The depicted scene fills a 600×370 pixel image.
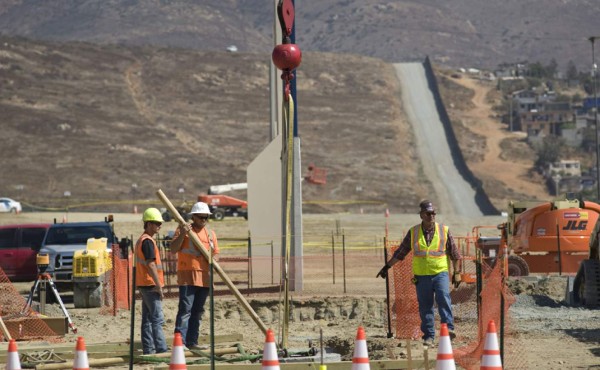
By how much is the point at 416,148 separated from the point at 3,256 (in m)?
63.8

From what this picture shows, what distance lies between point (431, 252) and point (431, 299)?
1.98ft

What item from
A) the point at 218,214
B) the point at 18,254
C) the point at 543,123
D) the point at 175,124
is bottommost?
the point at 18,254

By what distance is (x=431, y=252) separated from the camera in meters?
16.3

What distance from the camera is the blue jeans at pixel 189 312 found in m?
15.8

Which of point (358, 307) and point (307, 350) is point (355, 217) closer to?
point (358, 307)

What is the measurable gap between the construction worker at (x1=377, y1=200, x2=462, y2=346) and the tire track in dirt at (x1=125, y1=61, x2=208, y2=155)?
231 feet

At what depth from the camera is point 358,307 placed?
24.0m

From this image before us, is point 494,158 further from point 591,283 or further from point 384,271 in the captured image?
point 384,271

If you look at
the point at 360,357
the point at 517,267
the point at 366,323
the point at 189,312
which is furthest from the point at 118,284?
the point at 360,357

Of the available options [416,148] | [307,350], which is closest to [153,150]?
[416,148]

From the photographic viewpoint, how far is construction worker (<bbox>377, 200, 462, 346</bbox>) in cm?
1620

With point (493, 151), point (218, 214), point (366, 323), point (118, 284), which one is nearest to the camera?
point (366, 323)

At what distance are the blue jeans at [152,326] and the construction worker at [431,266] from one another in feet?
9.62

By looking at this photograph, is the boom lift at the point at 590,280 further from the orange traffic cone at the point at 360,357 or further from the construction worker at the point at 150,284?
the orange traffic cone at the point at 360,357
